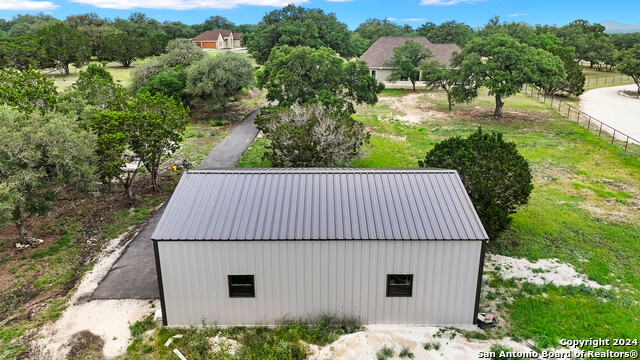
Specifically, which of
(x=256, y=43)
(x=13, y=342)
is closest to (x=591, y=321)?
(x=13, y=342)

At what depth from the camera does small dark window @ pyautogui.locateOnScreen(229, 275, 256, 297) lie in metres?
11.2

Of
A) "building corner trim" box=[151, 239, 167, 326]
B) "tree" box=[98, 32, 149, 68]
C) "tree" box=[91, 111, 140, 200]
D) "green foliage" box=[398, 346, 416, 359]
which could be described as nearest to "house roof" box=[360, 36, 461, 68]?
"tree" box=[98, 32, 149, 68]

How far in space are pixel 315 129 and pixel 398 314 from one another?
10.1 metres

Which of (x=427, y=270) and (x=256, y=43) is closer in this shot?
(x=427, y=270)

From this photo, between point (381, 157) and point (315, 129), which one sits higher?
point (315, 129)

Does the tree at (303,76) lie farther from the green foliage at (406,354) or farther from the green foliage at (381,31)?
the green foliage at (381,31)

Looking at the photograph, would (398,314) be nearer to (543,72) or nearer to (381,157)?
(381,157)

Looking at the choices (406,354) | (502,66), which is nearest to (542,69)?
(502,66)

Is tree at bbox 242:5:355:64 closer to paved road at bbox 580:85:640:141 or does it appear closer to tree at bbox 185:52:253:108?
tree at bbox 185:52:253:108

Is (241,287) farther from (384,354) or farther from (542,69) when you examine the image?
(542,69)

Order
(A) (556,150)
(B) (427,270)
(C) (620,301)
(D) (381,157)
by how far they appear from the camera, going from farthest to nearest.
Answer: (A) (556,150) → (D) (381,157) → (C) (620,301) → (B) (427,270)

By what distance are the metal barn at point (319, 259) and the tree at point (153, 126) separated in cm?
777

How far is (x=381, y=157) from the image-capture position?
1013 inches

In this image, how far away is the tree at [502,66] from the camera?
3316cm
